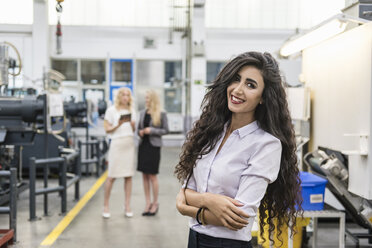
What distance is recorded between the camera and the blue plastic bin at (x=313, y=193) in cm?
304

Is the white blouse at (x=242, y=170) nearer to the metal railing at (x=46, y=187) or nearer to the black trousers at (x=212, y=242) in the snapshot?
the black trousers at (x=212, y=242)

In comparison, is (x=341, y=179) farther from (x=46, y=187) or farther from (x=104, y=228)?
(x=46, y=187)

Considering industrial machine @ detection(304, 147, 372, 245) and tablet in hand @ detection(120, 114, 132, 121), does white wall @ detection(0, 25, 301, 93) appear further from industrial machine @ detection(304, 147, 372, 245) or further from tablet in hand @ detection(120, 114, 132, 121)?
industrial machine @ detection(304, 147, 372, 245)

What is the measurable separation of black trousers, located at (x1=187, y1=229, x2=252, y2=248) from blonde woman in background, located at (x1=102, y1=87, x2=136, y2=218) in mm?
3206

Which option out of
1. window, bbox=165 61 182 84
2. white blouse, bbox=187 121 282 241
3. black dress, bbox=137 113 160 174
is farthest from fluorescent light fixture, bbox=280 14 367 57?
window, bbox=165 61 182 84

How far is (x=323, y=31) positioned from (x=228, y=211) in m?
1.99

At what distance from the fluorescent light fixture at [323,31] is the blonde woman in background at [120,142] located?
6.52ft

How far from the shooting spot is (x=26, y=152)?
267 inches

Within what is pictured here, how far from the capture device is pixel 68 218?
15.3 ft

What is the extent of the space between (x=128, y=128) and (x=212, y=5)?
9101 mm

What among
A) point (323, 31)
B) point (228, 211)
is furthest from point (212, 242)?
point (323, 31)

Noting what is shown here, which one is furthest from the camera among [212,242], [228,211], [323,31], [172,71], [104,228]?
[172,71]

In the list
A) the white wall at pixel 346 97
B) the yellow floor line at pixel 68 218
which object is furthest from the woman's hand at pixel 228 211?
the yellow floor line at pixel 68 218

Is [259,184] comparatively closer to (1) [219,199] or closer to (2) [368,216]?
(1) [219,199]
